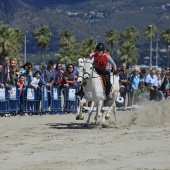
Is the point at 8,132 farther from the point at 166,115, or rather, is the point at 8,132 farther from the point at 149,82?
the point at 149,82

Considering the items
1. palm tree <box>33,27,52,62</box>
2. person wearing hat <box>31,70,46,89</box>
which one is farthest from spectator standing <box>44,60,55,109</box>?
palm tree <box>33,27,52,62</box>

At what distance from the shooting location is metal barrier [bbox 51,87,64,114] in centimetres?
2711

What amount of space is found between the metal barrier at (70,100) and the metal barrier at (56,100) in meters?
0.28

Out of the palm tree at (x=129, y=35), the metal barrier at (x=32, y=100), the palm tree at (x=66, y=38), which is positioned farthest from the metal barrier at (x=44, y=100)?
the palm tree at (x=129, y=35)

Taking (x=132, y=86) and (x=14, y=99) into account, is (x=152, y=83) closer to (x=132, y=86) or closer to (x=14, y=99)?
(x=132, y=86)

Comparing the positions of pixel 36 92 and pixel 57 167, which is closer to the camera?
pixel 57 167

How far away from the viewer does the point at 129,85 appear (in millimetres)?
30594

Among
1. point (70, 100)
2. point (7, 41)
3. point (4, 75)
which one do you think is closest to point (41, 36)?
point (7, 41)

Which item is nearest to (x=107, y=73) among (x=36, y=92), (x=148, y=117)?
(x=148, y=117)

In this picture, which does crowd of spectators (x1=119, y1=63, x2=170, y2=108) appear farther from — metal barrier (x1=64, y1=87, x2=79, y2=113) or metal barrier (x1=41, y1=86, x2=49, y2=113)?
metal barrier (x1=41, y1=86, x2=49, y2=113)

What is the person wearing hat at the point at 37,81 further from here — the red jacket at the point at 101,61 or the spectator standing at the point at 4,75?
the red jacket at the point at 101,61

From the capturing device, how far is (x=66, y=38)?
155625mm

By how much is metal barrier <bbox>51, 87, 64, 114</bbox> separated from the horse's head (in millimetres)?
6967

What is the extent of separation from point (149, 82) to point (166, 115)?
8293 mm
